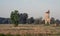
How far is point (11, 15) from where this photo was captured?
2351 inches

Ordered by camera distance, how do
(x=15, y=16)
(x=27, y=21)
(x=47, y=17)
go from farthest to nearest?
(x=27, y=21) → (x=47, y=17) → (x=15, y=16)

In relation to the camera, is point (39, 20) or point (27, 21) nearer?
point (39, 20)

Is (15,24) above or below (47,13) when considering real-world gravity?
below

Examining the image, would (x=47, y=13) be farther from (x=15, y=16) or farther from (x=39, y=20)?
(x=15, y=16)

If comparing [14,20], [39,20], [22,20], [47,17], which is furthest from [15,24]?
[22,20]

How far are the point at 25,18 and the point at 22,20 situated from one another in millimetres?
2541

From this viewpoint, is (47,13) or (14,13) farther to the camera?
(47,13)

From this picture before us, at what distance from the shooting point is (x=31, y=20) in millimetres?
115875

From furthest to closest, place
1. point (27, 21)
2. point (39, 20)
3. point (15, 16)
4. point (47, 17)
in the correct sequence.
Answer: point (27, 21) < point (39, 20) < point (47, 17) < point (15, 16)

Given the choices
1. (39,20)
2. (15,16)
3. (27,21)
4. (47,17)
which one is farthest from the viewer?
(27,21)

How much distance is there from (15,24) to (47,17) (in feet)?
122

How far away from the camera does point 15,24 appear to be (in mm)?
60531

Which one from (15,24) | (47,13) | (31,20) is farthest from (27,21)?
(15,24)

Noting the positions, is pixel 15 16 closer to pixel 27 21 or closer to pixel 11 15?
pixel 11 15
